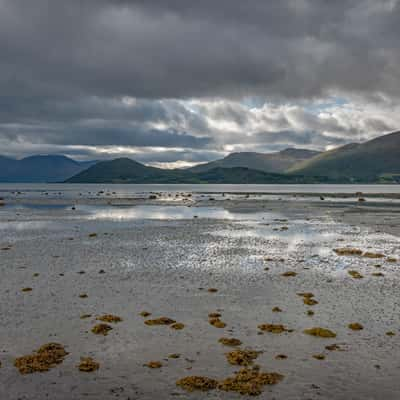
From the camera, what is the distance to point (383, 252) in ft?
122

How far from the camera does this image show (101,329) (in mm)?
18172

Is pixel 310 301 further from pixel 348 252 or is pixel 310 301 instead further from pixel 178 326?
pixel 348 252

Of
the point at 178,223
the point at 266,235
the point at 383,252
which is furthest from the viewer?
the point at 178,223

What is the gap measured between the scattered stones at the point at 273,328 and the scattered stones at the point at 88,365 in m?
7.73

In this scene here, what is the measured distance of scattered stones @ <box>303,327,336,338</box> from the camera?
1752 cm

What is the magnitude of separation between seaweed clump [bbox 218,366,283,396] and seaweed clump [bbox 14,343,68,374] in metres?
6.51

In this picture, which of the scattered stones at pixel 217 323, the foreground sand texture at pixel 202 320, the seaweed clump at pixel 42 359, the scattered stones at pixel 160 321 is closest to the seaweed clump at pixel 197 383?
the foreground sand texture at pixel 202 320

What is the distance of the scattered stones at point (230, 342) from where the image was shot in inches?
651

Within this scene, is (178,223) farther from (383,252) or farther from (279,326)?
(279,326)

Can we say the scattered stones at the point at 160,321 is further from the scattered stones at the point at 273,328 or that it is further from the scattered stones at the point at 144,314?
the scattered stones at the point at 273,328

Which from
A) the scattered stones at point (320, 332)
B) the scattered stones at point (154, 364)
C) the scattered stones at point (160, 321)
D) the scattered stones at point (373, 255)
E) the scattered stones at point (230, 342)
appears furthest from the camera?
the scattered stones at point (373, 255)

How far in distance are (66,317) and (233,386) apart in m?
10.6

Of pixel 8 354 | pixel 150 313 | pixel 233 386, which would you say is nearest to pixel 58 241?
pixel 150 313

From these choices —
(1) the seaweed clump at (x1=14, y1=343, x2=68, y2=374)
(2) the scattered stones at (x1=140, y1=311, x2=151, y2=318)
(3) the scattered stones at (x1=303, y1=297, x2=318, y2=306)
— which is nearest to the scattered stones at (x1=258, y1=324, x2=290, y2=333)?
(3) the scattered stones at (x1=303, y1=297, x2=318, y2=306)
